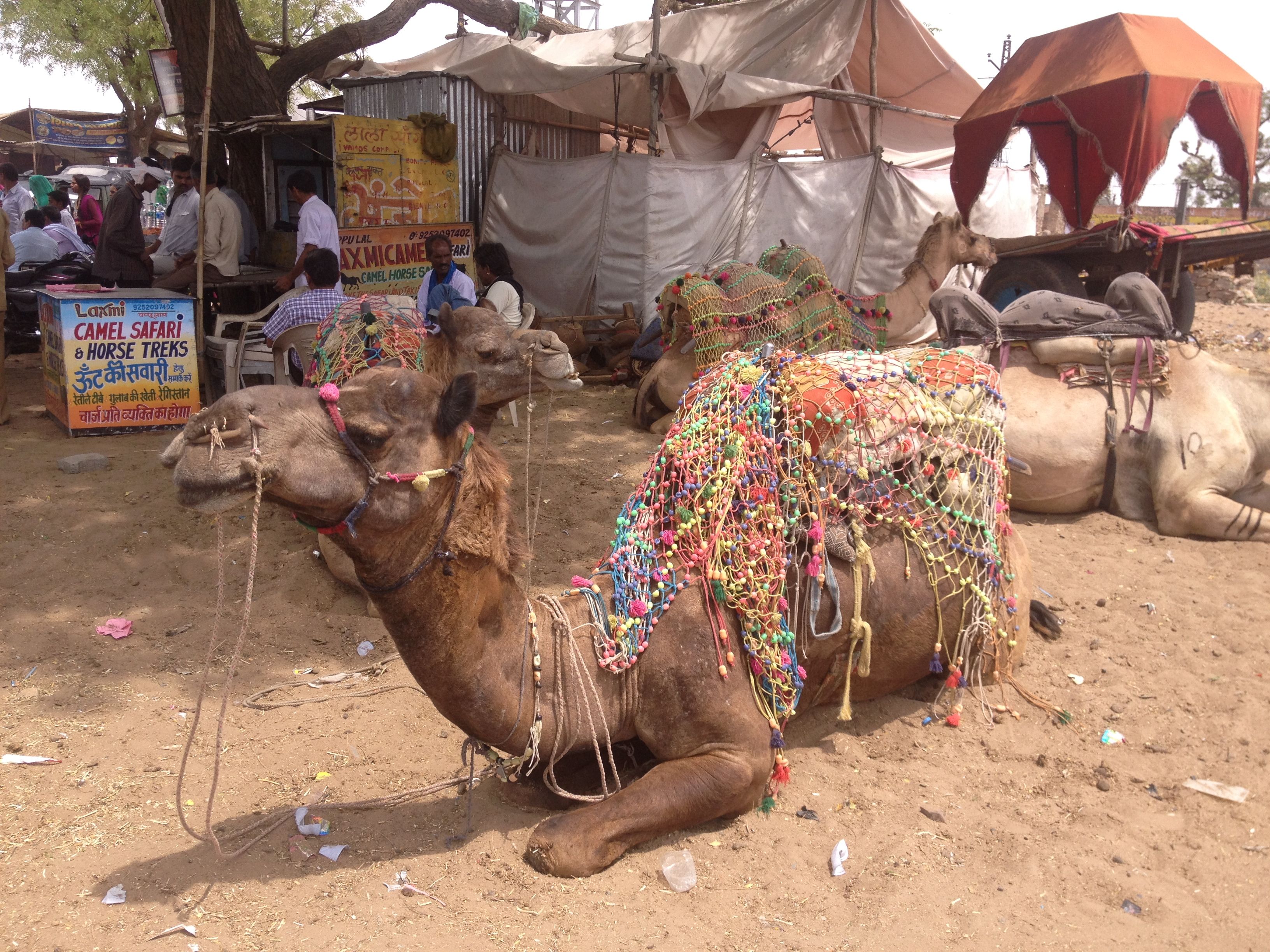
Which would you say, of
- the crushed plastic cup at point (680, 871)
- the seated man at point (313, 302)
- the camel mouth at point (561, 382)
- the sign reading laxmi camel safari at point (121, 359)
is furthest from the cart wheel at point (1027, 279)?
the crushed plastic cup at point (680, 871)

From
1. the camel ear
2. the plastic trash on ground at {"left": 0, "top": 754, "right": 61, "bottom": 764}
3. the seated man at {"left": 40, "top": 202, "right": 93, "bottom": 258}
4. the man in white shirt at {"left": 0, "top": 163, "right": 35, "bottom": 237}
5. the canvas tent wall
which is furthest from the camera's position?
the man in white shirt at {"left": 0, "top": 163, "right": 35, "bottom": 237}

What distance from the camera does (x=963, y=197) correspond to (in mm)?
10898

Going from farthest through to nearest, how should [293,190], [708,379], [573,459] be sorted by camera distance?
[293,190], [573,459], [708,379]

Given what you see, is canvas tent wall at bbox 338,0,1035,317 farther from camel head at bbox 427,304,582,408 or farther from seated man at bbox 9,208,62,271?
camel head at bbox 427,304,582,408

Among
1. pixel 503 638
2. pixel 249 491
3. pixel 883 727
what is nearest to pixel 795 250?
pixel 883 727

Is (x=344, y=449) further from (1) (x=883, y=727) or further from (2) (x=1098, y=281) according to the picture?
(2) (x=1098, y=281)

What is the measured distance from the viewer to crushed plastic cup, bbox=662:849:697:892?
303cm

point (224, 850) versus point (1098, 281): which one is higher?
point (1098, 281)

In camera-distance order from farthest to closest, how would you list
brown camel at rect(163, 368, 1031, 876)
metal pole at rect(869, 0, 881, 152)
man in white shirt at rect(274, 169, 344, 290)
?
metal pole at rect(869, 0, 881, 152), man in white shirt at rect(274, 169, 344, 290), brown camel at rect(163, 368, 1031, 876)

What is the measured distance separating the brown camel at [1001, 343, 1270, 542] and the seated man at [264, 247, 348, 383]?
4.50m

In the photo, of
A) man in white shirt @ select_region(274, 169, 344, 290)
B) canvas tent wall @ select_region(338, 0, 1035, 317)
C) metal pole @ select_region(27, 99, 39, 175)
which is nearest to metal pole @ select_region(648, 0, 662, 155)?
canvas tent wall @ select_region(338, 0, 1035, 317)

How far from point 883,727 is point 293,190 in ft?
24.2

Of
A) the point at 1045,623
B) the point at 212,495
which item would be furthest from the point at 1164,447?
the point at 212,495

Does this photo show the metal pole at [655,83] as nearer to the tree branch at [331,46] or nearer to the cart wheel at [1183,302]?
the tree branch at [331,46]
